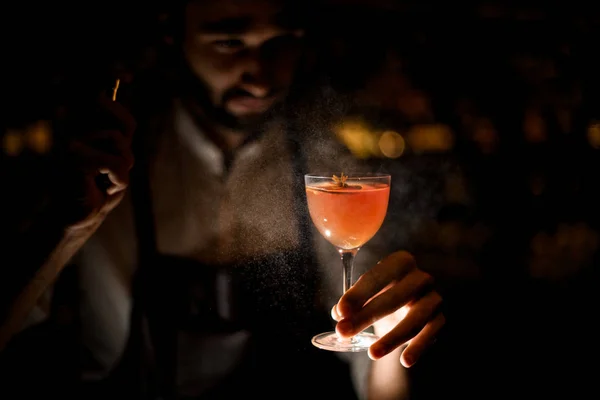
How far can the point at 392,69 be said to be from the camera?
2951 millimetres

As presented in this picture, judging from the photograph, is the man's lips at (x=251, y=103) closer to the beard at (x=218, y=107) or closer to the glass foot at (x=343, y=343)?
the beard at (x=218, y=107)

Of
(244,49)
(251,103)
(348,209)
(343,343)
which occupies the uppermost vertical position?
(244,49)

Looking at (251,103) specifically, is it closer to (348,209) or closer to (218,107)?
(218,107)

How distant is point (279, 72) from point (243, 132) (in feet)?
0.89

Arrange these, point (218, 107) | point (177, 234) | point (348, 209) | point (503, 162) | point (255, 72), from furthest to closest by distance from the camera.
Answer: point (503, 162), point (177, 234), point (218, 107), point (255, 72), point (348, 209)

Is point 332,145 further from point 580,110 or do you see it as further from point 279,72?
point 580,110

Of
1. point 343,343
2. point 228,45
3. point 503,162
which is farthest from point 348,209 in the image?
point 503,162

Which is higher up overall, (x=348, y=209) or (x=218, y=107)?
(x=218, y=107)

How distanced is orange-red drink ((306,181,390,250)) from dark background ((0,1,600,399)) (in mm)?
1042

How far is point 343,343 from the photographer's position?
4.65ft

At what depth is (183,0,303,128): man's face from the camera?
1.70 meters

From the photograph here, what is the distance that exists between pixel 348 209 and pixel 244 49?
67cm

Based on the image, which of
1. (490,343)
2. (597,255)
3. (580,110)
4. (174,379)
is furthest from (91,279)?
(597,255)

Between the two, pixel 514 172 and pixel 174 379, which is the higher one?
pixel 514 172
